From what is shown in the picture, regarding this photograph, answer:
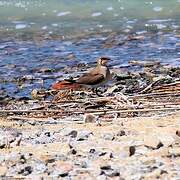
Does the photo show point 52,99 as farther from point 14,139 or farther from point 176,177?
point 176,177

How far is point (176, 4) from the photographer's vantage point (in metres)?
24.1

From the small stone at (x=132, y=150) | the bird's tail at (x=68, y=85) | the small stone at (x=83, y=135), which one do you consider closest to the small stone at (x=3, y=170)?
the small stone at (x=132, y=150)

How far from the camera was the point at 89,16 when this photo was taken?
880 inches

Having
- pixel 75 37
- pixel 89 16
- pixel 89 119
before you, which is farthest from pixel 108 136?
pixel 89 16

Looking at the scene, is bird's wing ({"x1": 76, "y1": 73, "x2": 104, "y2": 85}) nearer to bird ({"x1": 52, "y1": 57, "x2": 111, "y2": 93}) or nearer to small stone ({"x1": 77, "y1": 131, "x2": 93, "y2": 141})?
bird ({"x1": 52, "y1": 57, "x2": 111, "y2": 93})

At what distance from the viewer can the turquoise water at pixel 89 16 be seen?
62.7 feet

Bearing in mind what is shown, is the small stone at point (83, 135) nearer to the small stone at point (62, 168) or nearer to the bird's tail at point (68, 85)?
the small stone at point (62, 168)

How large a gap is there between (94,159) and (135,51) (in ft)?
30.7

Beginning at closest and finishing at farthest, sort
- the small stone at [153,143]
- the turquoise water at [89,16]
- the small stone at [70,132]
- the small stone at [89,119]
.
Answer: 1. the small stone at [153,143]
2. the small stone at [70,132]
3. the small stone at [89,119]
4. the turquoise water at [89,16]

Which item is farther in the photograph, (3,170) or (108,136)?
(108,136)

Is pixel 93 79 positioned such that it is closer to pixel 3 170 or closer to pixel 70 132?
pixel 70 132

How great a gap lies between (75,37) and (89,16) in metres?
5.27

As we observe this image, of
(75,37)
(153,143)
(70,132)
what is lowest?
(75,37)

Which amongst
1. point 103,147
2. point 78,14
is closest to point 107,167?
point 103,147
